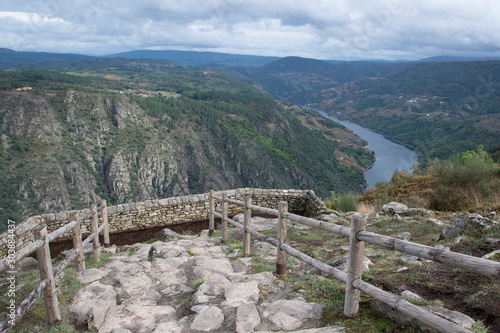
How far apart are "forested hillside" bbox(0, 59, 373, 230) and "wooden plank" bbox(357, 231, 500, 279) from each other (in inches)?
1468

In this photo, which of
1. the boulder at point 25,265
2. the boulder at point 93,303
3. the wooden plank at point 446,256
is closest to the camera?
the wooden plank at point 446,256

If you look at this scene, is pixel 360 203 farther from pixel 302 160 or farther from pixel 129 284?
pixel 302 160

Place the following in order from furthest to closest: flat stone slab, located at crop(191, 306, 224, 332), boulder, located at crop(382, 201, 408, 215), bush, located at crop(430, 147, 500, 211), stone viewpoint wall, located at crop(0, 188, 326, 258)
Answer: stone viewpoint wall, located at crop(0, 188, 326, 258) → bush, located at crop(430, 147, 500, 211) → boulder, located at crop(382, 201, 408, 215) → flat stone slab, located at crop(191, 306, 224, 332)

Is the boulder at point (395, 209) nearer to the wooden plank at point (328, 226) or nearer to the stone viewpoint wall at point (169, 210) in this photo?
the stone viewpoint wall at point (169, 210)

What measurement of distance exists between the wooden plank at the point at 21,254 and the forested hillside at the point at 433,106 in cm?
7474

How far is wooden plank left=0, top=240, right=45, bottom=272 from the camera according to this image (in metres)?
2.27

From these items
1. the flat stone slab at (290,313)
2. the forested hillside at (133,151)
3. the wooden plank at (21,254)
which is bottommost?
the forested hillside at (133,151)

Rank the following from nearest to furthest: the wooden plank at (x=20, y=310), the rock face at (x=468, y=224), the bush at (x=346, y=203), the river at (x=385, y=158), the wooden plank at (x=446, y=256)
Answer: the wooden plank at (x=446, y=256) → the wooden plank at (x=20, y=310) → the rock face at (x=468, y=224) → the bush at (x=346, y=203) → the river at (x=385, y=158)

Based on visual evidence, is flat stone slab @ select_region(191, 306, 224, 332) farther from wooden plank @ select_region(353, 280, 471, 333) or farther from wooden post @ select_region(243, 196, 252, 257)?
wooden post @ select_region(243, 196, 252, 257)

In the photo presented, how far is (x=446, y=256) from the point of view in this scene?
194cm

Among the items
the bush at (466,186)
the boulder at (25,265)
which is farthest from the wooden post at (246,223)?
the bush at (466,186)

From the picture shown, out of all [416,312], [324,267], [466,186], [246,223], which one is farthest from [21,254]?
[466,186]

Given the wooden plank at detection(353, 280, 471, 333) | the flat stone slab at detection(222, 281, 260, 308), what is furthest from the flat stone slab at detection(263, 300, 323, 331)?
the wooden plank at detection(353, 280, 471, 333)

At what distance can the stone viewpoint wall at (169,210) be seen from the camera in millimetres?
8398
